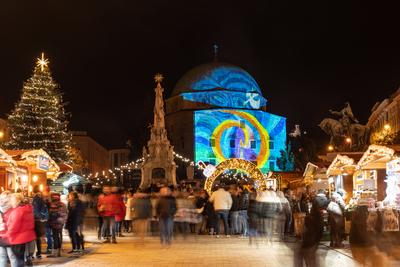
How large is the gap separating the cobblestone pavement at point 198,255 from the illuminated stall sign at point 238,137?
57371 mm

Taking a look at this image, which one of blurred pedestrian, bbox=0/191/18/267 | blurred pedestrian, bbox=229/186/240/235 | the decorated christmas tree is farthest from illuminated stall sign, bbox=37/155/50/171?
the decorated christmas tree

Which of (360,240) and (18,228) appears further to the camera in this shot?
(18,228)

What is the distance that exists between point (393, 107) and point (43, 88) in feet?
116

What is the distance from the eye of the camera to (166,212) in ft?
60.6

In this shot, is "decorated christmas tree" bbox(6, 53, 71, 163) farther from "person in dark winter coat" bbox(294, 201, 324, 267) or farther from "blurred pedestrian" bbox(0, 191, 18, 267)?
"person in dark winter coat" bbox(294, 201, 324, 267)

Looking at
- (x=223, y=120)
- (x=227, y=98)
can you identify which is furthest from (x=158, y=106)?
(x=227, y=98)

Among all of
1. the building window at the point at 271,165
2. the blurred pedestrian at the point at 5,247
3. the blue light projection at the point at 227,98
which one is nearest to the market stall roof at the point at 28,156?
the blurred pedestrian at the point at 5,247

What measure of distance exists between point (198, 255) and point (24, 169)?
9.82 m

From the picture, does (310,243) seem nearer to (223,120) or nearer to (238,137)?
(223,120)

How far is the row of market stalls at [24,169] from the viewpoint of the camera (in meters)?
21.6

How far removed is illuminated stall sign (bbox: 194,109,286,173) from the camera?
7881 centimetres

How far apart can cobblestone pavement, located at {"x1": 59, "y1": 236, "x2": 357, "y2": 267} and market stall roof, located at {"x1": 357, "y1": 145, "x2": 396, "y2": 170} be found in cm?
424

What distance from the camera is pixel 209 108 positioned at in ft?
265

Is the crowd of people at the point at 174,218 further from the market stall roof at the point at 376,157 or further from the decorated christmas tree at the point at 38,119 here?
the decorated christmas tree at the point at 38,119
